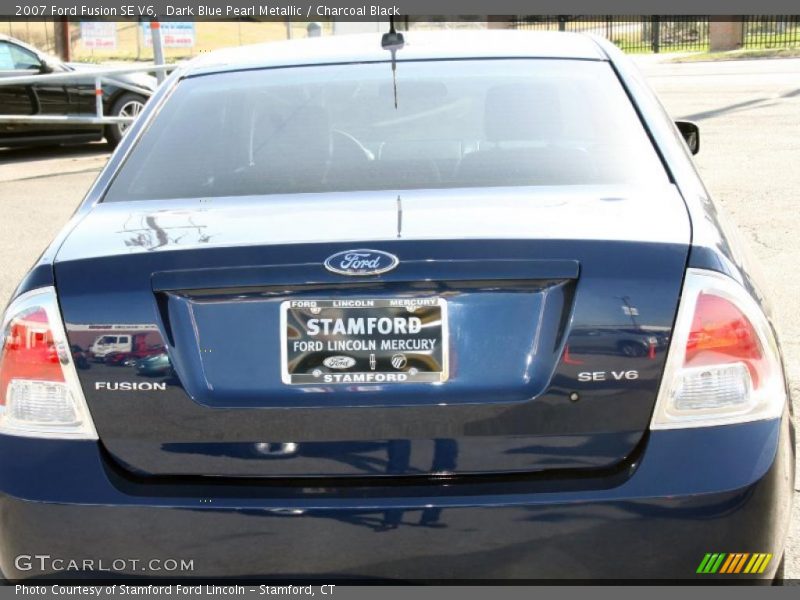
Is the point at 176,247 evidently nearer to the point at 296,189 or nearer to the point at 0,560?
the point at 296,189

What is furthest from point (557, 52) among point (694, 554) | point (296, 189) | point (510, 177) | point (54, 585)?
point (54, 585)

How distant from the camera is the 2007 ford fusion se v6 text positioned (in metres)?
2.54

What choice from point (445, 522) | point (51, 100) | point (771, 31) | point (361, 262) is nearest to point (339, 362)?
point (361, 262)

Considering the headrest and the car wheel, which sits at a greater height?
the headrest

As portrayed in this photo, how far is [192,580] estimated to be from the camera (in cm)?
260

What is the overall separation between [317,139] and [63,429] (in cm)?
124

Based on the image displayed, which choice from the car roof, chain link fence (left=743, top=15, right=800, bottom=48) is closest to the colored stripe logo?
the car roof

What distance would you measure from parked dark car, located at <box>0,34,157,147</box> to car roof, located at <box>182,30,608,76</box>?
435 inches

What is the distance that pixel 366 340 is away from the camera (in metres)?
2.57

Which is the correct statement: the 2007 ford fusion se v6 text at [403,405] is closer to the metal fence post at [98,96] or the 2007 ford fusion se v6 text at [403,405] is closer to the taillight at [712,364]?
the taillight at [712,364]

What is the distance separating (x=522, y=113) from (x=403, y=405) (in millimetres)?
1331

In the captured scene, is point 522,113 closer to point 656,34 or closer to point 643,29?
point 656,34

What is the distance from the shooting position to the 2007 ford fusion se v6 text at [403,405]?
2.54 metres

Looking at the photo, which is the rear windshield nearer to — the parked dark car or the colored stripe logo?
the colored stripe logo
